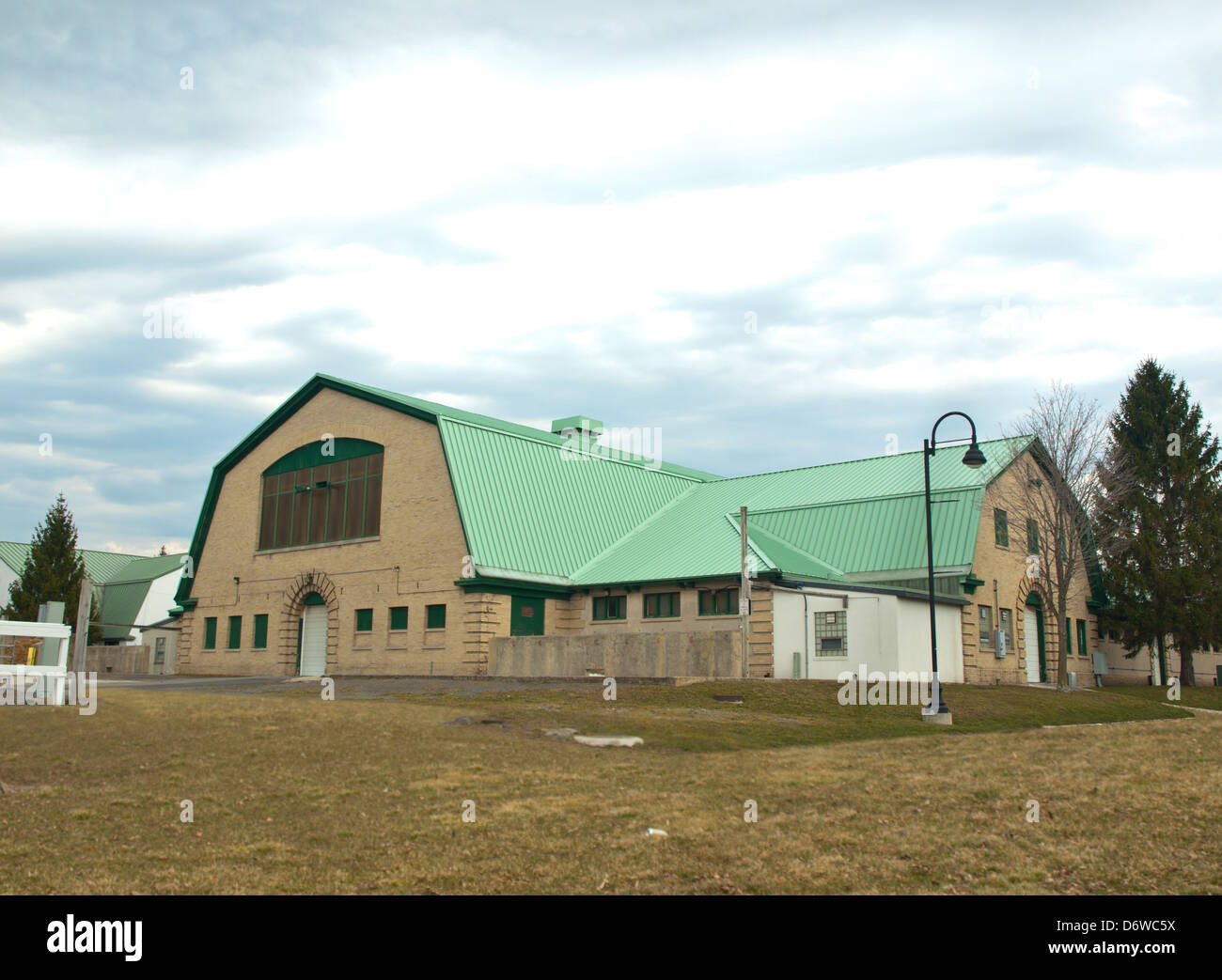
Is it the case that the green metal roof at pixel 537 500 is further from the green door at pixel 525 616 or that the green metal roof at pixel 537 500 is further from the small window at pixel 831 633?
the small window at pixel 831 633

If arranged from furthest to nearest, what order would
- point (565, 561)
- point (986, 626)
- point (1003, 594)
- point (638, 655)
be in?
point (565, 561), point (1003, 594), point (986, 626), point (638, 655)

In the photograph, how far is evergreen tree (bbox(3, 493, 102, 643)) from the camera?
61062 millimetres

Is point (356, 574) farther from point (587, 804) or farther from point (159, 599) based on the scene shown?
point (159, 599)

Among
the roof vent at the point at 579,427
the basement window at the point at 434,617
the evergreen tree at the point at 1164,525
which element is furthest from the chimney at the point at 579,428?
the evergreen tree at the point at 1164,525

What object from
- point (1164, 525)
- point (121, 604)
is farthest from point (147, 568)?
point (1164, 525)

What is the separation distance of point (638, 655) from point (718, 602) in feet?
16.5

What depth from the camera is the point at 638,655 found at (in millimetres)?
32469

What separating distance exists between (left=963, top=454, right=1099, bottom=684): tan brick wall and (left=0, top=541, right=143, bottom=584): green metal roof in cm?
5553

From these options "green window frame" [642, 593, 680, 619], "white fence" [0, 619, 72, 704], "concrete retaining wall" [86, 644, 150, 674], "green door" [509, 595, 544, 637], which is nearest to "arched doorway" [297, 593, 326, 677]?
"green door" [509, 595, 544, 637]

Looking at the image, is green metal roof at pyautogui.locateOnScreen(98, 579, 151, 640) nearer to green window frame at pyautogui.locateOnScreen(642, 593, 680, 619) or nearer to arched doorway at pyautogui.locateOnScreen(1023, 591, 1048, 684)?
green window frame at pyautogui.locateOnScreen(642, 593, 680, 619)

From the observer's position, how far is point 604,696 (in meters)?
26.9

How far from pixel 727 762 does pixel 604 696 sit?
34.5ft
